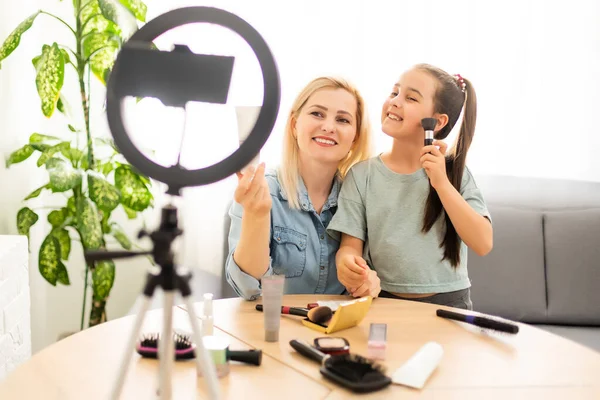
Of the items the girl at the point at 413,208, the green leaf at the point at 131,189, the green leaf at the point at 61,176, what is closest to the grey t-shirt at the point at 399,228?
the girl at the point at 413,208

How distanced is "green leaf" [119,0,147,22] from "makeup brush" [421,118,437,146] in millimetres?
893

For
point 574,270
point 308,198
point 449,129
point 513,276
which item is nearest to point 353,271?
point 308,198

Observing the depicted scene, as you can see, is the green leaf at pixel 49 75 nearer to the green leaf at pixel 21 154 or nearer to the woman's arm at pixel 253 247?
the green leaf at pixel 21 154

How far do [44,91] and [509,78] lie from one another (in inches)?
56.8

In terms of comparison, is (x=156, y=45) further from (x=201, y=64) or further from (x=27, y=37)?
(x=27, y=37)

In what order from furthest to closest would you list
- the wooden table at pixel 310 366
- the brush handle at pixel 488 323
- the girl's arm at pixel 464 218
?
the girl's arm at pixel 464 218
the brush handle at pixel 488 323
the wooden table at pixel 310 366

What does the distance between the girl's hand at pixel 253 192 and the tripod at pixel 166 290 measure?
43 cm

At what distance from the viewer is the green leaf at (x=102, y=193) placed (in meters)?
1.62

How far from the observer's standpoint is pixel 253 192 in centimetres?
97

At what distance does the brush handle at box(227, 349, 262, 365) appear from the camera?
804mm

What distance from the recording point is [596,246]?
68.1 inches

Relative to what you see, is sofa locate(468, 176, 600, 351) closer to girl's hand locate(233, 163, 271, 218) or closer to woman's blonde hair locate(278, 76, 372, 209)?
woman's blonde hair locate(278, 76, 372, 209)

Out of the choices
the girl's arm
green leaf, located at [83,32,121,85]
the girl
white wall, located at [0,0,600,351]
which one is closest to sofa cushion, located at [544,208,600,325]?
white wall, located at [0,0,600,351]

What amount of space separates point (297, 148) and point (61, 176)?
658mm
